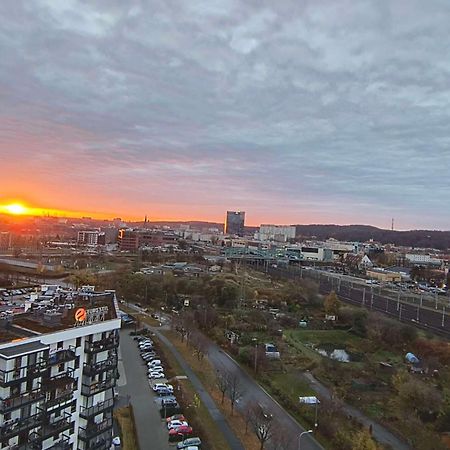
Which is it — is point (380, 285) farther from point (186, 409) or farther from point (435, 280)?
point (186, 409)

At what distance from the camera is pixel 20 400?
473 cm

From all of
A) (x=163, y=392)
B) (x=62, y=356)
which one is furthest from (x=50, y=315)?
(x=163, y=392)

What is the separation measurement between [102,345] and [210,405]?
3.08m

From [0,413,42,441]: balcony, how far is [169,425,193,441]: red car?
8.14 feet

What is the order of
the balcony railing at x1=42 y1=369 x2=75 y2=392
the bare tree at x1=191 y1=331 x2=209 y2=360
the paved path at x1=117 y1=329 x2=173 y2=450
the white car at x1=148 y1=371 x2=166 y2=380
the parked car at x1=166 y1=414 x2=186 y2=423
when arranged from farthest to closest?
the bare tree at x1=191 y1=331 x2=209 y2=360 < the white car at x1=148 y1=371 x2=166 y2=380 < the parked car at x1=166 y1=414 x2=186 y2=423 < the paved path at x1=117 y1=329 x2=173 y2=450 < the balcony railing at x1=42 y1=369 x2=75 y2=392

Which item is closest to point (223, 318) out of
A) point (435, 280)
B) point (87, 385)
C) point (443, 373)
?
point (443, 373)

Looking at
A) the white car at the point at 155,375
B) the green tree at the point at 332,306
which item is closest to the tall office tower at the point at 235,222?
the green tree at the point at 332,306

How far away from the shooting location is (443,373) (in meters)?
10.2

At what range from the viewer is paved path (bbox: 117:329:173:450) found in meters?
6.82

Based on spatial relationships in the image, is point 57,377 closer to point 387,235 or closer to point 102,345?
point 102,345

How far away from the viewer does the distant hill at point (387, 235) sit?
6656cm

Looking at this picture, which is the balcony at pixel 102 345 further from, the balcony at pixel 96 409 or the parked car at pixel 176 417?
the parked car at pixel 176 417

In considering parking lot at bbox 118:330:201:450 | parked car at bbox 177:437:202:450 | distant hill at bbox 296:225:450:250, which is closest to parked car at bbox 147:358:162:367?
parking lot at bbox 118:330:201:450

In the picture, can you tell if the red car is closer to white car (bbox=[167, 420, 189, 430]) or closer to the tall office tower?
white car (bbox=[167, 420, 189, 430])
